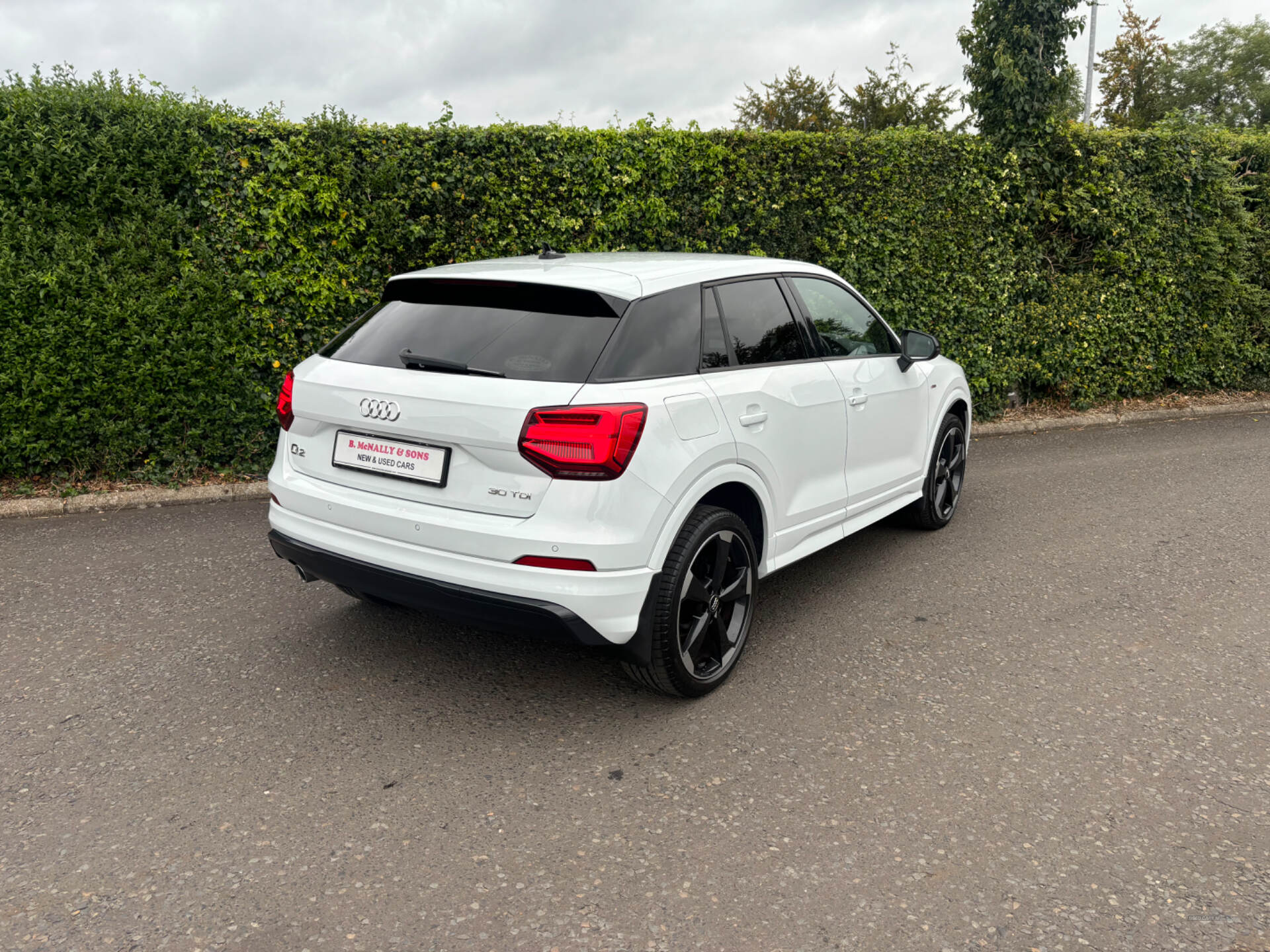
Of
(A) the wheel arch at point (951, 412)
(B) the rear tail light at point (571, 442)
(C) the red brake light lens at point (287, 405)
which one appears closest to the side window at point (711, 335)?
(B) the rear tail light at point (571, 442)

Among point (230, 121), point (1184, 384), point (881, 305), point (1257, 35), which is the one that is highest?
point (1257, 35)

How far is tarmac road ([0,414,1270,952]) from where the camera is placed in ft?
8.02

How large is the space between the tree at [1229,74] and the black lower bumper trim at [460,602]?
6131 centimetres

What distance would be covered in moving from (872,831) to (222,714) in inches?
93.9

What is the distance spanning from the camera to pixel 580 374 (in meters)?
3.15

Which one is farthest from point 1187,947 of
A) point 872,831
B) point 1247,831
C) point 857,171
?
point 857,171

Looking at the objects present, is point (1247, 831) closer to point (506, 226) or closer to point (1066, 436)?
point (506, 226)

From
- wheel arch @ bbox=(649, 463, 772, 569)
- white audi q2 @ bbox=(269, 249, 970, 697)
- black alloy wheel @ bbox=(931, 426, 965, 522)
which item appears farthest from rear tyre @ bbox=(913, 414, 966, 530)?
wheel arch @ bbox=(649, 463, 772, 569)

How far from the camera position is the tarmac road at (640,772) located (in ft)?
8.02

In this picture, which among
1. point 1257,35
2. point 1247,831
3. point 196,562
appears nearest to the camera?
point 1247,831

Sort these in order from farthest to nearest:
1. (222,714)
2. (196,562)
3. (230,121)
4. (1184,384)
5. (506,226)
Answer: (1184,384), (506,226), (230,121), (196,562), (222,714)

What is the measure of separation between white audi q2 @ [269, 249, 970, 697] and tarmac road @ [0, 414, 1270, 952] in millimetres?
494

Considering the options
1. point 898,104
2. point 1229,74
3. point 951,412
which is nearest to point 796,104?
point 898,104

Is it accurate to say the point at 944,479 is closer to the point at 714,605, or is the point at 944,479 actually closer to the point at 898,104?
the point at 714,605
